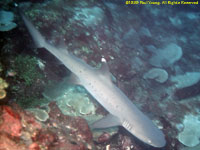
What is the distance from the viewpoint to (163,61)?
10.1 m

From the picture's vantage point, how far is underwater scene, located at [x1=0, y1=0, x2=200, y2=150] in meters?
3.67

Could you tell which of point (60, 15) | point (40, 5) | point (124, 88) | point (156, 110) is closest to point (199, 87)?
point (156, 110)

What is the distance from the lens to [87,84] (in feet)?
14.7

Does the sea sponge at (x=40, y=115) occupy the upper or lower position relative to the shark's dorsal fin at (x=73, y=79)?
lower

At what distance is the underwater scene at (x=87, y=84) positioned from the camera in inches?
145

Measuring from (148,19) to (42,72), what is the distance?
456 inches

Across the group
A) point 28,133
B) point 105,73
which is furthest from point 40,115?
point 105,73

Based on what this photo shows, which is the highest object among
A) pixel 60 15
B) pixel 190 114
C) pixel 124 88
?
pixel 60 15

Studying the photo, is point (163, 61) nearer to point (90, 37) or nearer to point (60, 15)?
point (90, 37)

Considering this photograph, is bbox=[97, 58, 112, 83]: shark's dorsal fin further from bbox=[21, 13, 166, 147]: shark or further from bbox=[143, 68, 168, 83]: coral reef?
bbox=[143, 68, 168, 83]: coral reef

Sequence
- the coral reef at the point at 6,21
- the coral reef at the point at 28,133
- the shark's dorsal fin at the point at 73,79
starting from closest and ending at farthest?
the coral reef at the point at 28,133 → the shark's dorsal fin at the point at 73,79 → the coral reef at the point at 6,21

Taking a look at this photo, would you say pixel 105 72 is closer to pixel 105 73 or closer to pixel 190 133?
pixel 105 73

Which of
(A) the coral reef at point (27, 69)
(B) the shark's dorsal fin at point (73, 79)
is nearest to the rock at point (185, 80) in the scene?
(B) the shark's dorsal fin at point (73, 79)

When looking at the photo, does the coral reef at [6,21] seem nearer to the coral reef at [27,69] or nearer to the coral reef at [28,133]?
the coral reef at [27,69]
